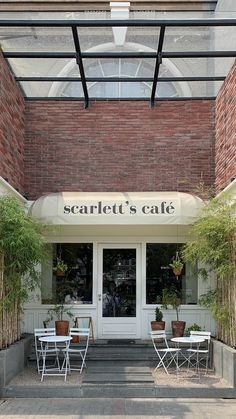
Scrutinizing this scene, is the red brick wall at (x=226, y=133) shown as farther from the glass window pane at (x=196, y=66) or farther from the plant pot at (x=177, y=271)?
the plant pot at (x=177, y=271)

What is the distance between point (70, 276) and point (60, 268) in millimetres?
847

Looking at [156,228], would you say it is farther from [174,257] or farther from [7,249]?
[7,249]

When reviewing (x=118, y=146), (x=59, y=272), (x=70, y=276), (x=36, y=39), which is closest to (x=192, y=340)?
(x=59, y=272)

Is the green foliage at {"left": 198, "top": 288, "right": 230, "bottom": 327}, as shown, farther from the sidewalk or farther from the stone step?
the stone step

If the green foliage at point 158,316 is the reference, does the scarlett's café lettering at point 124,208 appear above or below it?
above

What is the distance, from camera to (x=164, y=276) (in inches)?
497

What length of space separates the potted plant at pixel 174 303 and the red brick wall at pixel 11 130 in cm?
405

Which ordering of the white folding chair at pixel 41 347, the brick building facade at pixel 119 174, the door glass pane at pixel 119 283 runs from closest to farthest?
1. the white folding chair at pixel 41 347
2. the brick building facade at pixel 119 174
3. the door glass pane at pixel 119 283

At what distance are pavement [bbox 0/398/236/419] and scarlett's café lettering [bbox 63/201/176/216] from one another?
156 inches

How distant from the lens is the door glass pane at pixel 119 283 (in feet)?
41.1

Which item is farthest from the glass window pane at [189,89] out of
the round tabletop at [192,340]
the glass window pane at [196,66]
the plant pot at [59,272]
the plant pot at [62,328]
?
the plant pot at [62,328]

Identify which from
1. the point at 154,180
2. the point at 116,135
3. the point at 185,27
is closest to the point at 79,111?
the point at 116,135

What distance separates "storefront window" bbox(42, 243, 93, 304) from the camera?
1255cm

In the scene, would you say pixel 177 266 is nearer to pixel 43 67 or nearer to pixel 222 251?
pixel 222 251
